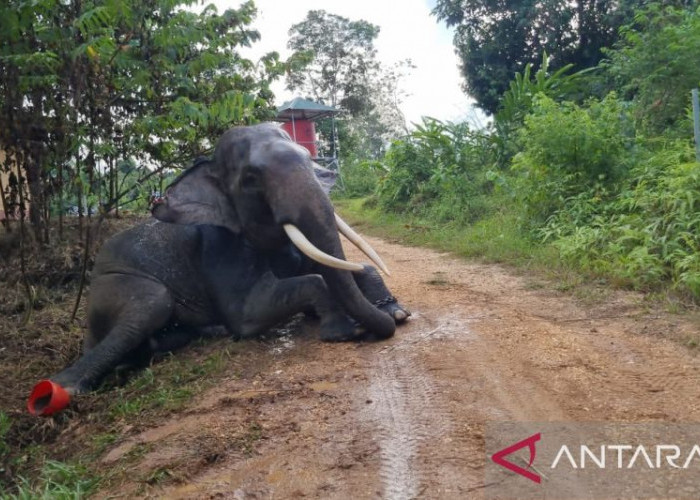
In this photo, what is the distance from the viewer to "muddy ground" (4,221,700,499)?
2658mm

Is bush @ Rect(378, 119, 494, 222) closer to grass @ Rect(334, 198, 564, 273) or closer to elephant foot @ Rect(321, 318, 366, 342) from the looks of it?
grass @ Rect(334, 198, 564, 273)

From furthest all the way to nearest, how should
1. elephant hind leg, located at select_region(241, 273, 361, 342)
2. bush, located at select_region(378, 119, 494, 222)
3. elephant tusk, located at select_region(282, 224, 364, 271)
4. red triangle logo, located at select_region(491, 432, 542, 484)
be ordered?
bush, located at select_region(378, 119, 494, 222), elephant hind leg, located at select_region(241, 273, 361, 342), elephant tusk, located at select_region(282, 224, 364, 271), red triangle logo, located at select_region(491, 432, 542, 484)

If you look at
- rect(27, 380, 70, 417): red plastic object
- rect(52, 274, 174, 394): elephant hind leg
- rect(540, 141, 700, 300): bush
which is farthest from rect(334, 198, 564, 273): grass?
rect(27, 380, 70, 417): red plastic object

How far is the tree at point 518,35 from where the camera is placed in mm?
18500

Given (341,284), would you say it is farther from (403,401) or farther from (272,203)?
(403,401)

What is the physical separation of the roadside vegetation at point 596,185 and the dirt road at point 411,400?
40.3 inches

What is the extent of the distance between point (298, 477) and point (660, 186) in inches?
204

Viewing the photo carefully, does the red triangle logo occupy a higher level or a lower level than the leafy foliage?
lower

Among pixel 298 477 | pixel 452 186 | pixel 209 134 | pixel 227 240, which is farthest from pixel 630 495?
pixel 452 186

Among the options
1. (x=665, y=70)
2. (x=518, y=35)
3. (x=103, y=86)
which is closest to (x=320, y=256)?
(x=103, y=86)

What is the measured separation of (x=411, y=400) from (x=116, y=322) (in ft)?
8.25

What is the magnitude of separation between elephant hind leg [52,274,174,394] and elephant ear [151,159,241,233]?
1.81 feet

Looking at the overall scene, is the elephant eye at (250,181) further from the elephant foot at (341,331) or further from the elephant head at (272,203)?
the elephant foot at (341,331)

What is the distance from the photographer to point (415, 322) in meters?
4.72
